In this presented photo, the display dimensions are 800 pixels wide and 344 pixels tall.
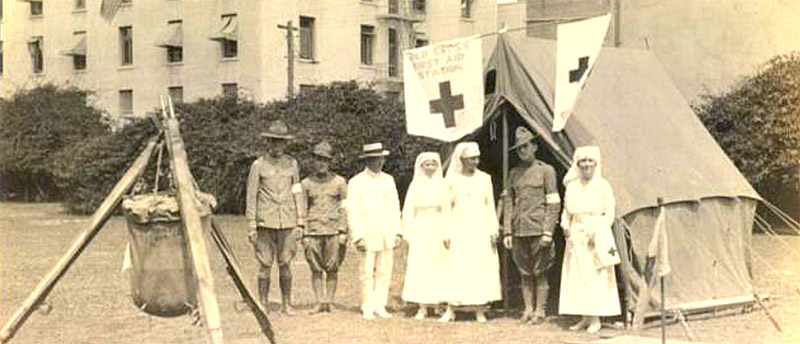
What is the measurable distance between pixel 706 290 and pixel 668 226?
0.85 meters

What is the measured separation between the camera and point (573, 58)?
30.5ft

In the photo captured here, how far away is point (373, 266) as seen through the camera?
34.3 feet

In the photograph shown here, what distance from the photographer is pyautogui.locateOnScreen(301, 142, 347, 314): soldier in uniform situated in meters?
10.5

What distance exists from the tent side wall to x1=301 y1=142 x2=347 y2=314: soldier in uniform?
2.81m

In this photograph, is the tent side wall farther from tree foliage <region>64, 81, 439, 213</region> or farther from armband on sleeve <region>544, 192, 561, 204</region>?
tree foliage <region>64, 81, 439, 213</region>

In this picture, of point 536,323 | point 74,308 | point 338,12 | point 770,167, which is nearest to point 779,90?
point 770,167

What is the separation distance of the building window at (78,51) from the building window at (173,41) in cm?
455

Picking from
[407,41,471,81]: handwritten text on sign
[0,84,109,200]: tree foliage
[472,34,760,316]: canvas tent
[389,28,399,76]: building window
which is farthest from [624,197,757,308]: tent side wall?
[389,28,399,76]: building window

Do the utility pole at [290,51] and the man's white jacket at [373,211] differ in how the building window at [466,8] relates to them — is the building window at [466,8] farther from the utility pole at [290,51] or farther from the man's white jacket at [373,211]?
the man's white jacket at [373,211]

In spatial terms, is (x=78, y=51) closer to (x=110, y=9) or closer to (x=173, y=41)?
(x=110, y=9)

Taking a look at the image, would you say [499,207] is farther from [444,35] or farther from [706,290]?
[444,35]

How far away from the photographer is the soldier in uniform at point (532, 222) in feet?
32.1

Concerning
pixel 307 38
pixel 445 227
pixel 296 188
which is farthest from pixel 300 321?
pixel 307 38

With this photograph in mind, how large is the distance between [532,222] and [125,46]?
3690 centimetres
